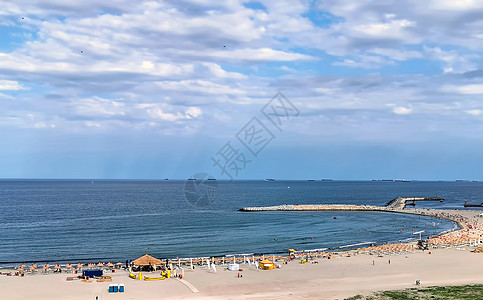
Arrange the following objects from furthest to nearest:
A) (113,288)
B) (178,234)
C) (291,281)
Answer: (178,234)
(291,281)
(113,288)

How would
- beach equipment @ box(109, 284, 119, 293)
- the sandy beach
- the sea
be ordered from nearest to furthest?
the sandy beach → beach equipment @ box(109, 284, 119, 293) → the sea

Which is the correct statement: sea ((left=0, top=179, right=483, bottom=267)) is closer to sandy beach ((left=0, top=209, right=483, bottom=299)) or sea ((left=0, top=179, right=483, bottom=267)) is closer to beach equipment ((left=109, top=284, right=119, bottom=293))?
sandy beach ((left=0, top=209, right=483, bottom=299))

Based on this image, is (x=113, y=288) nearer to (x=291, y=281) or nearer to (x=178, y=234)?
(x=291, y=281)

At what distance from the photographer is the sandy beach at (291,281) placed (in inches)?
1436

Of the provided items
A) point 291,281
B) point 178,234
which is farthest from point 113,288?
point 178,234

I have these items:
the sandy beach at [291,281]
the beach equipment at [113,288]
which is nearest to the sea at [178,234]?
the sandy beach at [291,281]

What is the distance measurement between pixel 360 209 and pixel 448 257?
86.0 metres

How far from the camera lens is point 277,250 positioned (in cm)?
6397

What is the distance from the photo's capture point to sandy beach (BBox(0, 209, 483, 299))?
36.5m

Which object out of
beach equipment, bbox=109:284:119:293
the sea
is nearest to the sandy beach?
beach equipment, bbox=109:284:119:293

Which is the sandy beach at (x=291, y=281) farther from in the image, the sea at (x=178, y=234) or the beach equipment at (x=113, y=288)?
the sea at (x=178, y=234)

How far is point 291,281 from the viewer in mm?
41531

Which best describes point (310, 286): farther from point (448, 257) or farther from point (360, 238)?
point (360, 238)

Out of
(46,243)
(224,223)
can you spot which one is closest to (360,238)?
(224,223)
